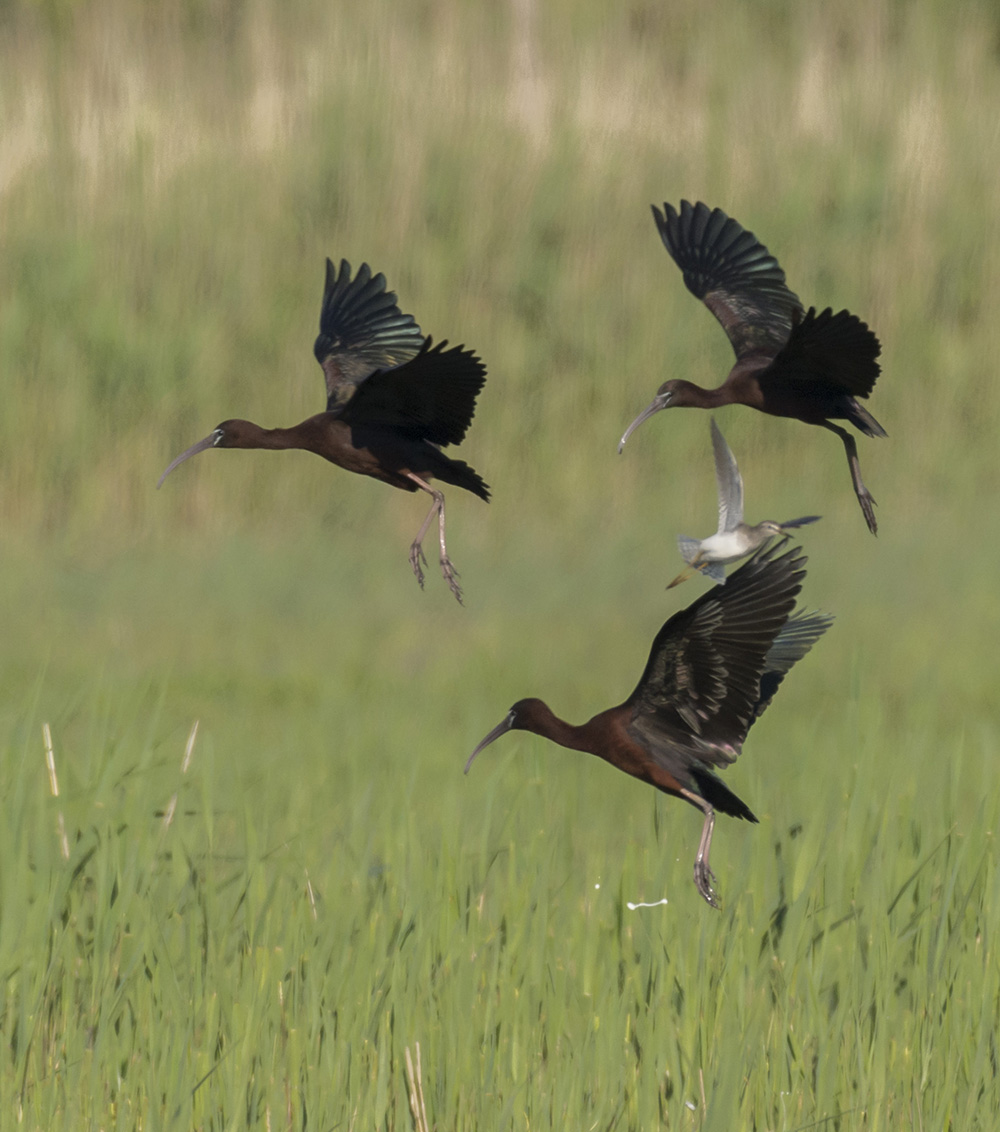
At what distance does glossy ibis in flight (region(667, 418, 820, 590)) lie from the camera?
66.8 inches

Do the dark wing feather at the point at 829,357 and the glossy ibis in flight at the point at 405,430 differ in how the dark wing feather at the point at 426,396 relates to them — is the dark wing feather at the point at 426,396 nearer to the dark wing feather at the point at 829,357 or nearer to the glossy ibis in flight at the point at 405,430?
the glossy ibis in flight at the point at 405,430

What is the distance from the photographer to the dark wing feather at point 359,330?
230 centimetres

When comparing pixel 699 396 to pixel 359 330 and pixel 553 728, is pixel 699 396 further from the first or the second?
pixel 359 330

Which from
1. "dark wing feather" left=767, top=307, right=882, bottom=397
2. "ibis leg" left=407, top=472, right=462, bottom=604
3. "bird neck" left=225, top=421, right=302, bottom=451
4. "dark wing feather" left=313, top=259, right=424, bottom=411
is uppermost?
"dark wing feather" left=313, top=259, right=424, bottom=411

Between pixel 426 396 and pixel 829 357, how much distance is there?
411 mm

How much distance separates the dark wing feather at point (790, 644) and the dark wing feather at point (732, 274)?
30 centimetres

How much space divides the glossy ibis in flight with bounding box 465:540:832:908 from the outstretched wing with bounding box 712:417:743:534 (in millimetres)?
148

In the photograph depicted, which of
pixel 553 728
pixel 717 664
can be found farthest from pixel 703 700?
pixel 553 728

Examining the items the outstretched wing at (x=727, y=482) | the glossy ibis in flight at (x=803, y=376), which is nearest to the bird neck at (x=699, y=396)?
the glossy ibis in flight at (x=803, y=376)

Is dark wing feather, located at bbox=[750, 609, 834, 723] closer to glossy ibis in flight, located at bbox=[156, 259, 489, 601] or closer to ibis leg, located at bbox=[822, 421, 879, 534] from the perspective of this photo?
ibis leg, located at bbox=[822, 421, 879, 534]

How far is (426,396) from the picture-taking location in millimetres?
1961

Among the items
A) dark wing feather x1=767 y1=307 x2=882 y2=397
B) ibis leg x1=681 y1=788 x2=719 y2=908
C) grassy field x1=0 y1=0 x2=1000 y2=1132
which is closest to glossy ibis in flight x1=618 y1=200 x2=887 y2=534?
dark wing feather x1=767 y1=307 x2=882 y2=397

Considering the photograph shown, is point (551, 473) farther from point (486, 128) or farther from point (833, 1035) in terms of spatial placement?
point (833, 1035)

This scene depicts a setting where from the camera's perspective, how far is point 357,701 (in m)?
7.51
